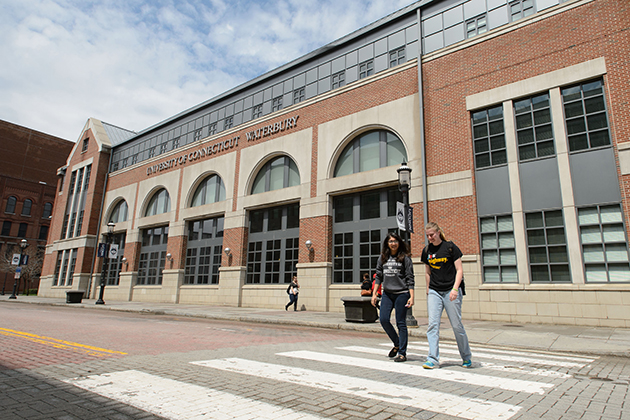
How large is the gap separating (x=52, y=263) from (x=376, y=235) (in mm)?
33233

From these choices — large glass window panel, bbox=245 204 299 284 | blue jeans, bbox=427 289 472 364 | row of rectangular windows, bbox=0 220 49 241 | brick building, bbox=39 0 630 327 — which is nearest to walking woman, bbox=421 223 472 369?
blue jeans, bbox=427 289 472 364

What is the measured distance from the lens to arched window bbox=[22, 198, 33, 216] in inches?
2142

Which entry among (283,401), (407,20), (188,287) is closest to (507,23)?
(407,20)

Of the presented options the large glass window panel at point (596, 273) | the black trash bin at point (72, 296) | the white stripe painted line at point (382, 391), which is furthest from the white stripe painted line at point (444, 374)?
the black trash bin at point (72, 296)

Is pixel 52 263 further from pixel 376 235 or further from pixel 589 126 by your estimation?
pixel 589 126

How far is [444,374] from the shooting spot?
467cm

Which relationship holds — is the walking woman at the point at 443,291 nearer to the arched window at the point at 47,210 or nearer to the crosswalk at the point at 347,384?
the crosswalk at the point at 347,384

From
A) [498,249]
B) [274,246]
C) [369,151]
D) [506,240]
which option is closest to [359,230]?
[369,151]

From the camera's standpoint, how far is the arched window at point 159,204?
2883 cm

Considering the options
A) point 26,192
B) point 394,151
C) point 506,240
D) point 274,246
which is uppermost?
point 26,192

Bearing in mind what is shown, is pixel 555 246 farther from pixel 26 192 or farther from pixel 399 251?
pixel 26 192

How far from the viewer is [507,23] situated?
1540 centimetres

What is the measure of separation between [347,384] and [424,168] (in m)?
13.2

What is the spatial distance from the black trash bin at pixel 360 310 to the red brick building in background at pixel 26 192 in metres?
51.1
